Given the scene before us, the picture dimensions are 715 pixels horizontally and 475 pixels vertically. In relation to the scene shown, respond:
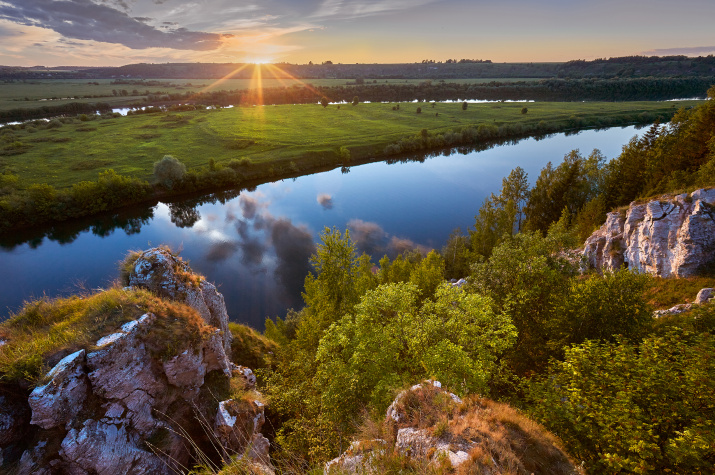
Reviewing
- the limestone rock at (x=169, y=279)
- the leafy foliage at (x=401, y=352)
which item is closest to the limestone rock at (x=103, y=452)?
the limestone rock at (x=169, y=279)

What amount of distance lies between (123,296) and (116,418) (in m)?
4.53

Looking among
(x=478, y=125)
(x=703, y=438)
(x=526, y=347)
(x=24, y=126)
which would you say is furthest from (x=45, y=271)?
(x=478, y=125)

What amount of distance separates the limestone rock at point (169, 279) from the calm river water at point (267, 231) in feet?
75.0

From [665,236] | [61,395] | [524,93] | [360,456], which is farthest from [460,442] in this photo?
[524,93]

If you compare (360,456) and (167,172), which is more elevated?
(167,172)

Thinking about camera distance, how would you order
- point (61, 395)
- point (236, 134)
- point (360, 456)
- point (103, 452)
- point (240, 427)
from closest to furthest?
point (360, 456), point (61, 395), point (103, 452), point (240, 427), point (236, 134)

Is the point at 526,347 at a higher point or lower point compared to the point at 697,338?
lower

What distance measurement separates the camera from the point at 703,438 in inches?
291

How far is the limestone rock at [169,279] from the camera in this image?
47.4 ft

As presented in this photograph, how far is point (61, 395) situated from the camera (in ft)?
31.8

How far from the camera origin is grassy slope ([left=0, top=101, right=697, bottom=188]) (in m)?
71.4

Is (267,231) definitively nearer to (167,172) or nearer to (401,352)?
(167,172)

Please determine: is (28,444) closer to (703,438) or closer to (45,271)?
(703,438)

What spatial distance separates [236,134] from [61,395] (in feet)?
326
